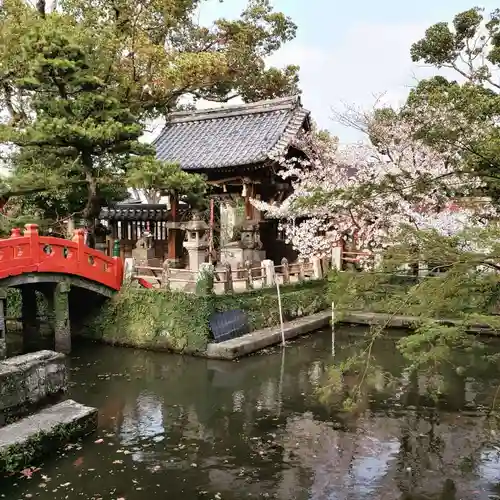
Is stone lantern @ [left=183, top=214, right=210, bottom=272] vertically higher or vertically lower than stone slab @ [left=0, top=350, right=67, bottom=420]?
higher

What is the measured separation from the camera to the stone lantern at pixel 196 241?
1898 cm

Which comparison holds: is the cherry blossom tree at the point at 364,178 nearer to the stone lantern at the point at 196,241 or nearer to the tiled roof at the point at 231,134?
the tiled roof at the point at 231,134

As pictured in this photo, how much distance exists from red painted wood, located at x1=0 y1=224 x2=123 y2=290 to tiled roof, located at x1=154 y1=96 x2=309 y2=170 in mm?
5262

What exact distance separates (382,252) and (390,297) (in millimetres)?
660

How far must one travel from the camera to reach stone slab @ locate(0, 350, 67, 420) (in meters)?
10.3

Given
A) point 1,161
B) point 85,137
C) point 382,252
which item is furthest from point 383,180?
point 1,161

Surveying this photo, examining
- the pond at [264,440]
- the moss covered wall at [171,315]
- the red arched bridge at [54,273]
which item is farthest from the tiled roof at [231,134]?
the pond at [264,440]

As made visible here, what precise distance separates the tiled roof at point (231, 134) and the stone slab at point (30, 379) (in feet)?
34.3

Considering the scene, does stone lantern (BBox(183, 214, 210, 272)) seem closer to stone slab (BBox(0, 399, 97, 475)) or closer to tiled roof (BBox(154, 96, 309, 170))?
tiled roof (BBox(154, 96, 309, 170))

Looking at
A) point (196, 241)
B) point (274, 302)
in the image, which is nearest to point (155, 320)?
point (196, 241)

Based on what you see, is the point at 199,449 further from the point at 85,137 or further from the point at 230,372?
the point at 85,137

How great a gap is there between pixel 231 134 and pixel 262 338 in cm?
935

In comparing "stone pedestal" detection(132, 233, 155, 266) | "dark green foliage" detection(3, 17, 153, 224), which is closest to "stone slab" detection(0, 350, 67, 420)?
"dark green foliage" detection(3, 17, 153, 224)

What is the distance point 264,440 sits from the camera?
10398 millimetres
